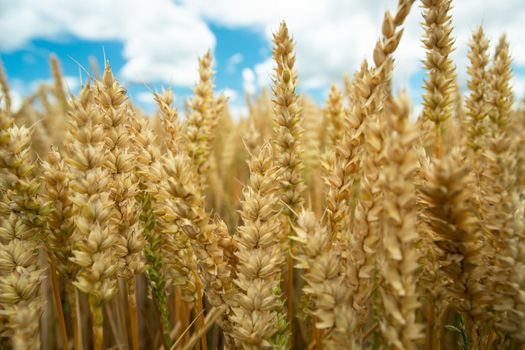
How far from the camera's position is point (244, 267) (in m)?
0.97

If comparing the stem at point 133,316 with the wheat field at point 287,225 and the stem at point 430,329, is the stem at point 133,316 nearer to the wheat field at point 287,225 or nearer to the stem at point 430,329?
the wheat field at point 287,225

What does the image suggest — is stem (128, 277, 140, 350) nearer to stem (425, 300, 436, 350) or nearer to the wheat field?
the wheat field

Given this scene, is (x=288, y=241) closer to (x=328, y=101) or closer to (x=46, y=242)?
(x=46, y=242)

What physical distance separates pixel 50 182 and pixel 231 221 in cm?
206

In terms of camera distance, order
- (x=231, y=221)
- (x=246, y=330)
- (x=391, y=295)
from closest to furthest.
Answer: (x=391, y=295) → (x=246, y=330) → (x=231, y=221)

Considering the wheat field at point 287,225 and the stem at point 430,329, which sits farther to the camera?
the stem at point 430,329

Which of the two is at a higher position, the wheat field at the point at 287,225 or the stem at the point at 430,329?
the wheat field at the point at 287,225

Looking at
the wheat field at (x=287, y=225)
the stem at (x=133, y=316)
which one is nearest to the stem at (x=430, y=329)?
the wheat field at (x=287, y=225)

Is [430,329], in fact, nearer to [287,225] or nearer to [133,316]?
[287,225]

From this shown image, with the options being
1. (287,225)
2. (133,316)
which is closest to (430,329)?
(287,225)

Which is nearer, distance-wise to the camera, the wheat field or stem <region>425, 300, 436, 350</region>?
the wheat field

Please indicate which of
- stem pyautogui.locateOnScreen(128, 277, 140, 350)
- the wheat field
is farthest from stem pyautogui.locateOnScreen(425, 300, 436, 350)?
stem pyautogui.locateOnScreen(128, 277, 140, 350)

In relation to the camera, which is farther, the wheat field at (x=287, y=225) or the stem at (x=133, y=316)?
the stem at (x=133, y=316)

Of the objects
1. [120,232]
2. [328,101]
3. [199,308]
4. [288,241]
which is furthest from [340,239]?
[328,101]
